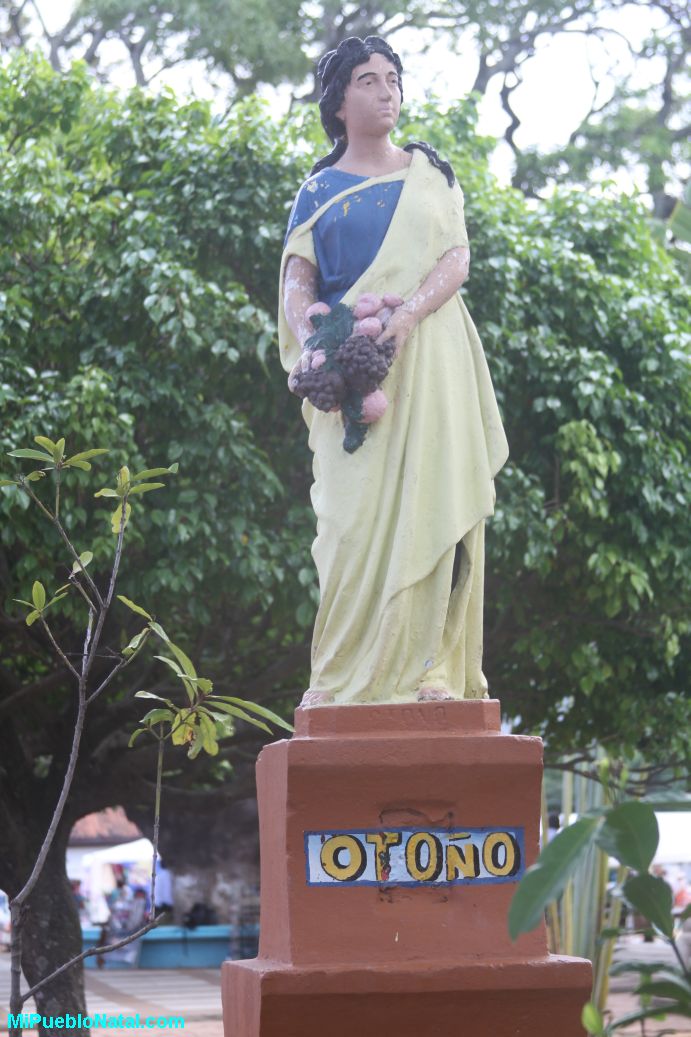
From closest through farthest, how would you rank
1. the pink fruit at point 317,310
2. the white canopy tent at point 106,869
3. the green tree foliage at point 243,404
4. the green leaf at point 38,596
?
the green leaf at point 38,596
the pink fruit at point 317,310
the green tree foliage at point 243,404
the white canopy tent at point 106,869

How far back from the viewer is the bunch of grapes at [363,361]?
183 inches

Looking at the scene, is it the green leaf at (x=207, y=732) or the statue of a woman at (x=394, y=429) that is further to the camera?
the statue of a woman at (x=394, y=429)

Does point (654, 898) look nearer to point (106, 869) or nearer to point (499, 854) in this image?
point (499, 854)

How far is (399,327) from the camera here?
475cm

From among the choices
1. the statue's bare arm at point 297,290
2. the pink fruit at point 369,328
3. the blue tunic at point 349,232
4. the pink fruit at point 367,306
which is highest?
the blue tunic at point 349,232

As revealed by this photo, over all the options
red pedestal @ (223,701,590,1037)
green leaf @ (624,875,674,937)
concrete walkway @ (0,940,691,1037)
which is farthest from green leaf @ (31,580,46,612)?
concrete walkway @ (0,940,691,1037)

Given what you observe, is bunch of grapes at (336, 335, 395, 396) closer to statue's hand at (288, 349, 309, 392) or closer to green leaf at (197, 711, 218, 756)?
statue's hand at (288, 349, 309, 392)

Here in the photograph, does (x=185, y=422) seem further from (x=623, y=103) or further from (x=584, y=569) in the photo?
(x=623, y=103)

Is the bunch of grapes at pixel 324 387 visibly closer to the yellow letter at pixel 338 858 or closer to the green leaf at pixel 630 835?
the yellow letter at pixel 338 858

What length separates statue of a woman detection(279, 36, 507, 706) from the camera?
4602mm

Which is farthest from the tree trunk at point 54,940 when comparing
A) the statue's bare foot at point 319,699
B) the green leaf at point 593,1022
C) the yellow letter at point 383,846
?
the green leaf at point 593,1022

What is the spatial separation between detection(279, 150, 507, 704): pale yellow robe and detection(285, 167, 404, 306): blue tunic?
4 cm

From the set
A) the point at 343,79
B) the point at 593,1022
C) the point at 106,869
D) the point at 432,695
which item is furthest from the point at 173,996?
the point at 593,1022

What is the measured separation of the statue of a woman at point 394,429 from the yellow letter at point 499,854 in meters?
0.47
